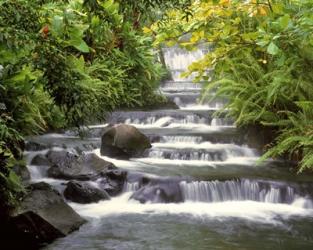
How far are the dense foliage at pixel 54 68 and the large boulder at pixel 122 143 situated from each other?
0.92 meters

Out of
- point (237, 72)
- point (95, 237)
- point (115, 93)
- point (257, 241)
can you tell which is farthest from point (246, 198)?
point (115, 93)

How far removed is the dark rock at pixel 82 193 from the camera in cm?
668

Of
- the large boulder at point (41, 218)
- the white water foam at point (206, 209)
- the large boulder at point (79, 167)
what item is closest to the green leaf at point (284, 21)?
the large boulder at point (41, 218)

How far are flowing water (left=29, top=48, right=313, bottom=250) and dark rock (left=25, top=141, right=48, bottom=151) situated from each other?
2.36 ft

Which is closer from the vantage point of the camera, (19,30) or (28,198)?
(19,30)

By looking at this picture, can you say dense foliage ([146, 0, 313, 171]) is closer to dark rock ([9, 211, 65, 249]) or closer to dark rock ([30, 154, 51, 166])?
dark rock ([9, 211, 65, 249])

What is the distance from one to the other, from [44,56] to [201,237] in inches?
130

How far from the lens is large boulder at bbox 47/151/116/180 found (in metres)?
7.41

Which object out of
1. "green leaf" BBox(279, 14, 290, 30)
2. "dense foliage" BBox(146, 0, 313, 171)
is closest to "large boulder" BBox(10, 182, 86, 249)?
"dense foliage" BBox(146, 0, 313, 171)

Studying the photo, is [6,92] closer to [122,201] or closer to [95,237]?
[95,237]

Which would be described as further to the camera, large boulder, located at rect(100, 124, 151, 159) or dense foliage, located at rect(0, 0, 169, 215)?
large boulder, located at rect(100, 124, 151, 159)

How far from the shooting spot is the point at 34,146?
8.57 m

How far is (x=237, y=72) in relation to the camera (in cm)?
897

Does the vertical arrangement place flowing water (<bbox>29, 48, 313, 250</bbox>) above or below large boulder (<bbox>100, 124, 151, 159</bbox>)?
below
